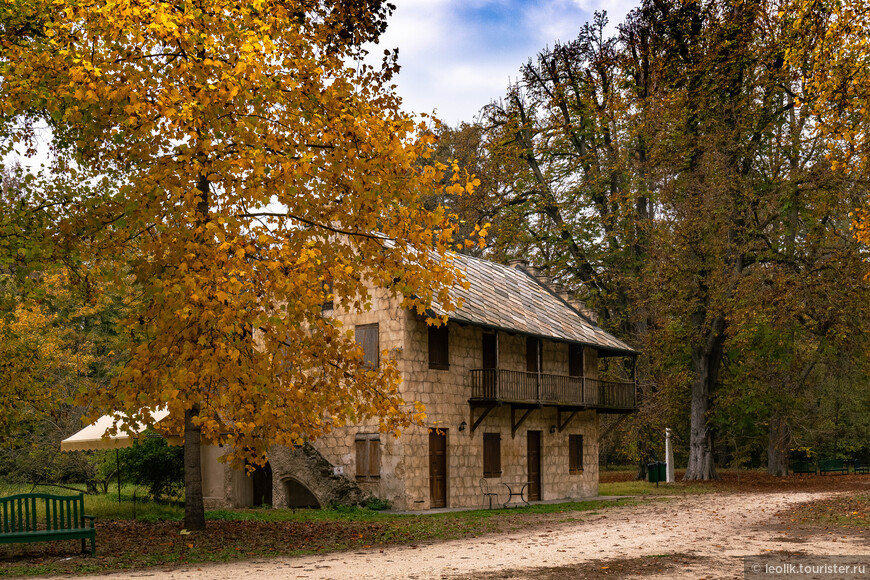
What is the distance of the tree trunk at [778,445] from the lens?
39750 millimetres

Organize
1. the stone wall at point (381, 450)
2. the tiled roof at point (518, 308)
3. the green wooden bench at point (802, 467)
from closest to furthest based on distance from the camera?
the stone wall at point (381, 450) → the tiled roof at point (518, 308) → the green wooden bench at point (802, 467)

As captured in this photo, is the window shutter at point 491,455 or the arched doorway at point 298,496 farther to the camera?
the window shutter at point 491,455

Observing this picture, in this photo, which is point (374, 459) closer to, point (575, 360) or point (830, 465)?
point (575, 360)

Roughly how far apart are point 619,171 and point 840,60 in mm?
19923

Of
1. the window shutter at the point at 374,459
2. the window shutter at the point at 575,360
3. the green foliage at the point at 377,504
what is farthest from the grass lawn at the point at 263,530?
the window shutter at the point at 575,360

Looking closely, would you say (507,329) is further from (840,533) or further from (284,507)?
(840,533)

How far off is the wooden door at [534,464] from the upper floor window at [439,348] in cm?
471

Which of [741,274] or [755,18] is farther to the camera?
[741,274]

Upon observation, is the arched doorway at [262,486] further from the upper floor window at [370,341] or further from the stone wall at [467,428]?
the stone wall at [467,428]

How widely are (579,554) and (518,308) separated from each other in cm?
1539

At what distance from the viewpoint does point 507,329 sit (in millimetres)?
24156

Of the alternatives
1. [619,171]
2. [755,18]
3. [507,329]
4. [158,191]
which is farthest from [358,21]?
[619,171]

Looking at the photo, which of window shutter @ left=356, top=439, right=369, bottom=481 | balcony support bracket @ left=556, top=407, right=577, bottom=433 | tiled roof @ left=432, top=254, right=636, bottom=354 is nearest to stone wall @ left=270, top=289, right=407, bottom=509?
window shutter @ left=356, top=439, right=369, bottom=481

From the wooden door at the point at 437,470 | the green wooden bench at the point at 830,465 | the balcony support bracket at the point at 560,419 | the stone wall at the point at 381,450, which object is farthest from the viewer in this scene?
the green wooden bench at the point at 830,465
